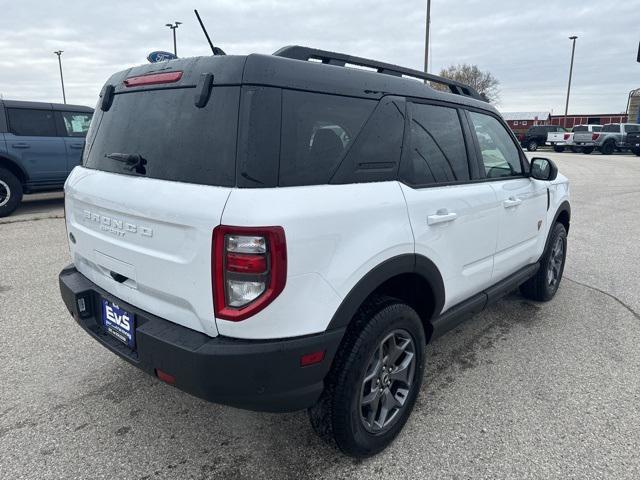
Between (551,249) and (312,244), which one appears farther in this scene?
(551,249)

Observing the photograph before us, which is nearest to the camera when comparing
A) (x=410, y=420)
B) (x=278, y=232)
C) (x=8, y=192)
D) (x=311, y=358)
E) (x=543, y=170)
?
(x=278, y=232)

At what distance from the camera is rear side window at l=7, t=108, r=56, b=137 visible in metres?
8.01

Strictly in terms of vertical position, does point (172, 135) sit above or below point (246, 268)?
above

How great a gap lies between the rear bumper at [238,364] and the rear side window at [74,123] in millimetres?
8112

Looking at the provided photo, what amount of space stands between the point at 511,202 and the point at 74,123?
8.47 m

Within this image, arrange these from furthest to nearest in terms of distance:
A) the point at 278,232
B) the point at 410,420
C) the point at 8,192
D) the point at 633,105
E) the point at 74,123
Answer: the point at 633,105 < the point at 74,123 < the point at 8,192 < the point at 410,420 < the point at 278,232

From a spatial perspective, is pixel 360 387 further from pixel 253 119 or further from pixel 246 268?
pixel 253 119

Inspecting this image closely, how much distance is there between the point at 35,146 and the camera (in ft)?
26.7

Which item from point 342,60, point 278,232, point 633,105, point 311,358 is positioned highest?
point 633,105

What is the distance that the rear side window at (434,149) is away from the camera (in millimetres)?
2434

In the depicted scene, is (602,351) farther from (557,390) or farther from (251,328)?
(251,328)

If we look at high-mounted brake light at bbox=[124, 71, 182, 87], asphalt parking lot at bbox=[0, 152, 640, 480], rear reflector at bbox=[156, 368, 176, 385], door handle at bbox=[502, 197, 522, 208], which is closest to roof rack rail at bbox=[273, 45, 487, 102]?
high-mounted brake light at bbox=[124, 71, 182, 87]

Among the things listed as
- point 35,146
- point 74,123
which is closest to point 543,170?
point 35,146

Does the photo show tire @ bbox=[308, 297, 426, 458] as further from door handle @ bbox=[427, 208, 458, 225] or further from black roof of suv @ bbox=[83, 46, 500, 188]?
black roof of suv @ bbox=[83, 46, 500, 188]
